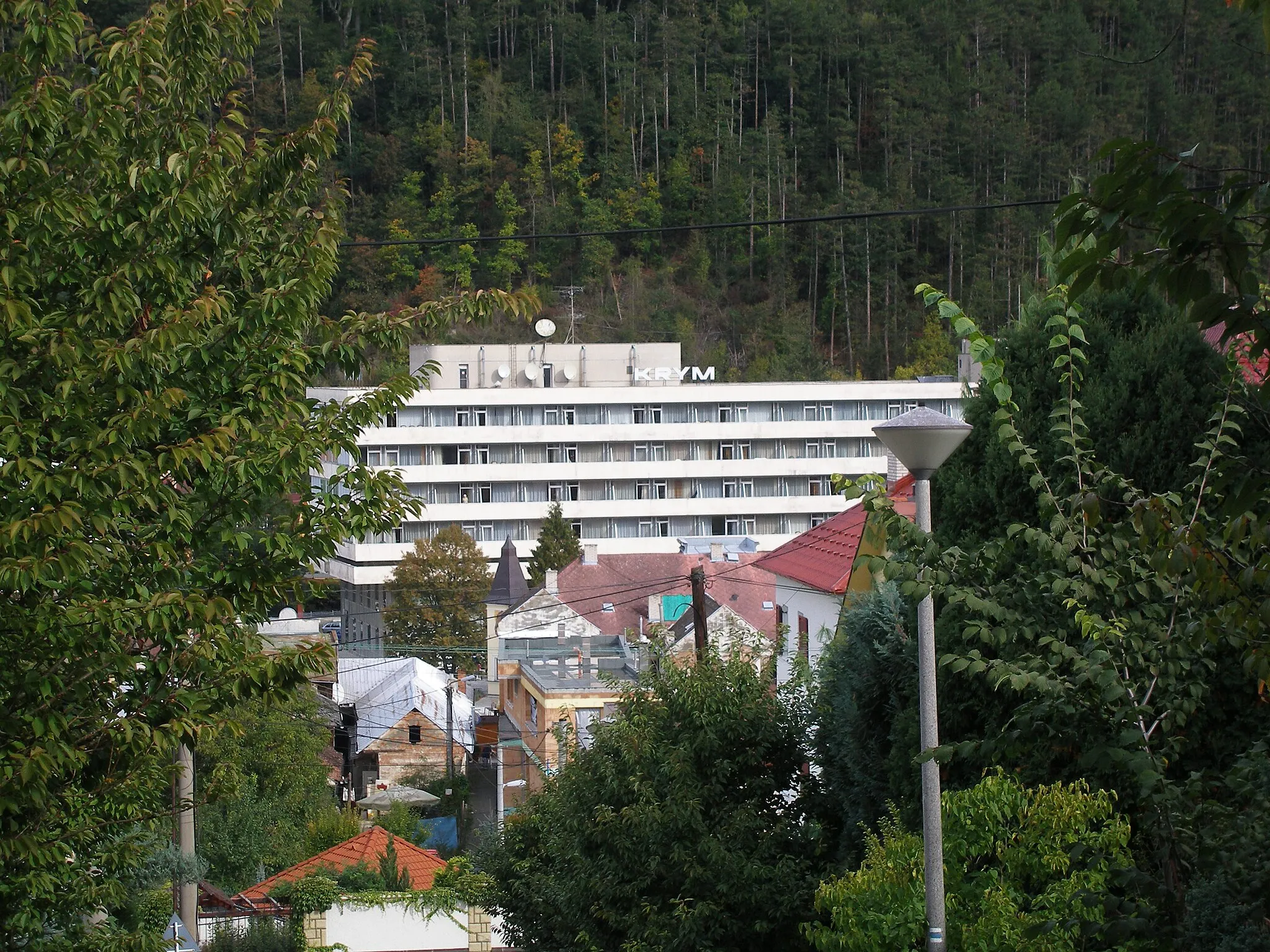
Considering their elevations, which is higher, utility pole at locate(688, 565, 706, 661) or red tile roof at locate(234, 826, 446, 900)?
utility pole at locate(688, 565, 706, 661)

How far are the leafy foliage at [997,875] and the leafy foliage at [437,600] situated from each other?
190ft

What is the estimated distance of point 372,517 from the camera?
20.0 ft

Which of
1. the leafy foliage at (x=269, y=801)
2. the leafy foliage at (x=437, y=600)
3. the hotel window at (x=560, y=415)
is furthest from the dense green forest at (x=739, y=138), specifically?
the leafy foliage at (x=269, y=801)

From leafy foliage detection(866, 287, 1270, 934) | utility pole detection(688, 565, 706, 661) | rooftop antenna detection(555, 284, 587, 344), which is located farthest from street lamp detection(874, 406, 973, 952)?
rooftop antenna detection(555, 284, 587, 344)

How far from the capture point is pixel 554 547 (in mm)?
68062

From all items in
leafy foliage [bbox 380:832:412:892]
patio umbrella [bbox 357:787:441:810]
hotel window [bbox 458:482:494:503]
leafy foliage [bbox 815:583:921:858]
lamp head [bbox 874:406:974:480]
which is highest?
hotel window [bbox 458:482:494:503]

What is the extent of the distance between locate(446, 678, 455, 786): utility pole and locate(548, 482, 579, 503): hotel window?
32086mm

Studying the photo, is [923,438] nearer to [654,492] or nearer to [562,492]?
Answer: [562,492]

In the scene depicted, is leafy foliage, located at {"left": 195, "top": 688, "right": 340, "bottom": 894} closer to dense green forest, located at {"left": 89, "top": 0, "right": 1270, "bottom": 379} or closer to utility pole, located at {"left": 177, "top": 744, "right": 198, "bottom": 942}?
utility pole, located at {"left": 177, "top": 744, "right": 198, "bottom": 942}

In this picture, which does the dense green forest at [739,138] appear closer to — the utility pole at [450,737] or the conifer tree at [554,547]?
the conifer tree at [554,547]

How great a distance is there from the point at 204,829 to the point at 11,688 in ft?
81.1

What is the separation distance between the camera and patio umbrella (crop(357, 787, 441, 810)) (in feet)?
124

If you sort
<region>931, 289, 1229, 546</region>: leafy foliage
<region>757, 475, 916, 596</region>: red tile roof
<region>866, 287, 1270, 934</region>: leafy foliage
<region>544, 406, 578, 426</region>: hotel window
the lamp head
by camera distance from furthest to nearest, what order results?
<region>544, 406, 578, 426</region>: hotel window → <region>757, 475, 916, 596</region>: red tile roof → <region>931, 289, 1229, 546</region>: leafy foliage → the lamp head → <region>866, 287, 1270, 934</region>: leafy foliage

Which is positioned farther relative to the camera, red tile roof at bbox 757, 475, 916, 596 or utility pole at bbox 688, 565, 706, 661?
utility pole at bbox 688, 565, 706, 661
